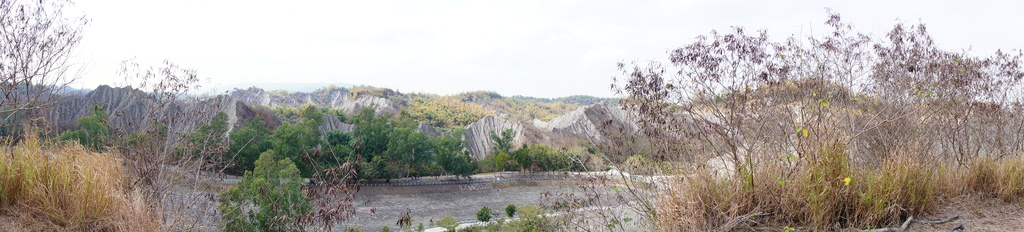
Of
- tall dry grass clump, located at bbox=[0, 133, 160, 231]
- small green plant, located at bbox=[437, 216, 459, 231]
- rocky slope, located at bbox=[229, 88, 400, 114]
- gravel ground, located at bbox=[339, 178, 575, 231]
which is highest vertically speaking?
rocky slope, located at bbox=[229, 88, 400, 114]

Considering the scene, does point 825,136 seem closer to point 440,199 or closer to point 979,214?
point 979,214

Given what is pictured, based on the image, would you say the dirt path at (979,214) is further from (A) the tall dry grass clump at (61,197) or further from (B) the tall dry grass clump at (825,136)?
(A) the tall dry grass clump at (61,197)

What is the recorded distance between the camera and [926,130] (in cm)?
492

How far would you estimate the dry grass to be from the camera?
2770 mm

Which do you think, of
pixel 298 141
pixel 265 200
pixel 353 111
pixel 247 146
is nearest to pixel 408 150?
pixel 298 141

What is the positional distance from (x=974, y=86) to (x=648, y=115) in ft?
13.2

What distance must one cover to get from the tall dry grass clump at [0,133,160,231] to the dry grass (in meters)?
2.86

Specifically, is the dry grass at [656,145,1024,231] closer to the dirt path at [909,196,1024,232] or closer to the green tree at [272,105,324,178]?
the dirt path at [909,196,1024,232]

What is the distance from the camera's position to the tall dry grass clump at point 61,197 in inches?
110

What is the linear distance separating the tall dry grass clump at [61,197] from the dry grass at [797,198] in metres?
2.86

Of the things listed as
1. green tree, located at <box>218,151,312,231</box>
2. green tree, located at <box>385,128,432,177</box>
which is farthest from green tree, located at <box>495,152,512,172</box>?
green tree, located at <box>218,151,312,231</box>

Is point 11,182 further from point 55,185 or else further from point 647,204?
point 647,204

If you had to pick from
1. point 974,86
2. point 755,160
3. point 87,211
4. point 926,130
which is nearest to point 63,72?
point 87,211

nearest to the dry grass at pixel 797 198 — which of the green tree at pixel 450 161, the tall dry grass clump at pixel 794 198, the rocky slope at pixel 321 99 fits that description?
the tall dry grass clump at pixel 794 198
